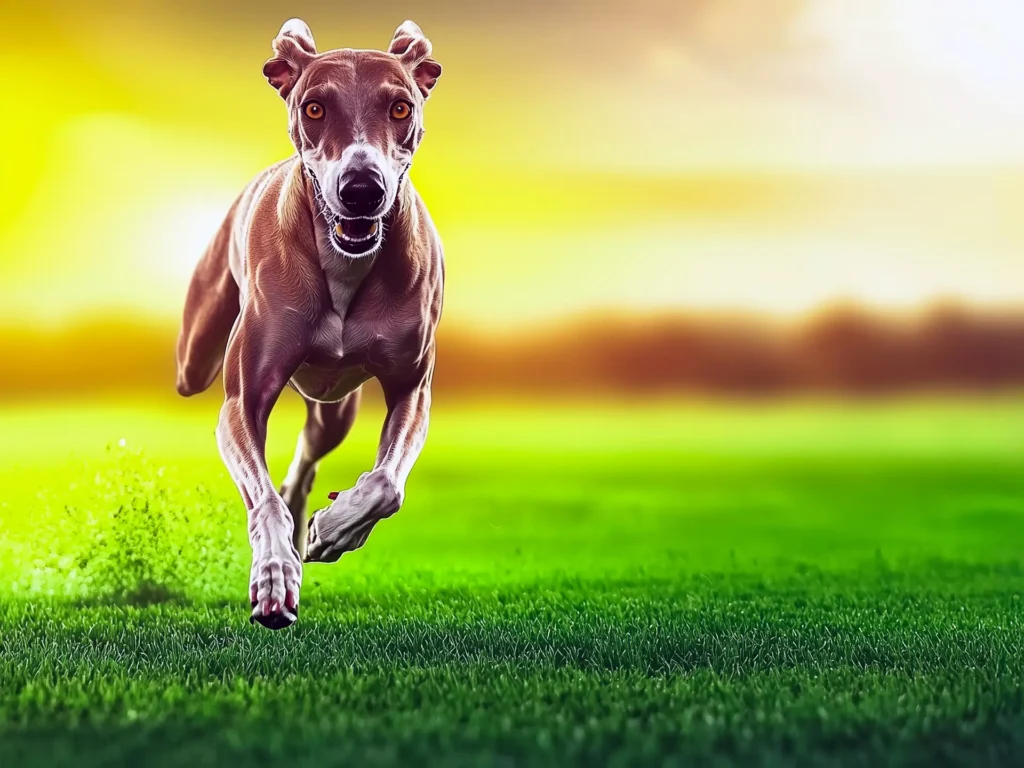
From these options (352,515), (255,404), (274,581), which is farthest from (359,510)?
(255,404)

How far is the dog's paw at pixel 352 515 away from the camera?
547cm

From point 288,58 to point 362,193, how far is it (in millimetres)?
1018

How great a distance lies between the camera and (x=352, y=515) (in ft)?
17.9

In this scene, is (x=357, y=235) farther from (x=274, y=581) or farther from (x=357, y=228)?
(x=274, y=581)

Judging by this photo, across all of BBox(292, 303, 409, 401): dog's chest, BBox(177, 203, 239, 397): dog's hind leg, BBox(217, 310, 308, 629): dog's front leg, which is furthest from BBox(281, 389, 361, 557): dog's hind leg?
BBox(217, 310, 308, 629): dog's front leg

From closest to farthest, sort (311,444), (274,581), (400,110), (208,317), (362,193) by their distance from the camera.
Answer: (274,581), (362,193), (400,110), (208,317), (311,444)

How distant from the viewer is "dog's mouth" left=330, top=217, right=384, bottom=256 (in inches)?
215

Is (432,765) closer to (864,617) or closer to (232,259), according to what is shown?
(232,259)

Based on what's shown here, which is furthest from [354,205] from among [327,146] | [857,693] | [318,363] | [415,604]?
[415,604]

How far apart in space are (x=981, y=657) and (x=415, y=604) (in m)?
3.63

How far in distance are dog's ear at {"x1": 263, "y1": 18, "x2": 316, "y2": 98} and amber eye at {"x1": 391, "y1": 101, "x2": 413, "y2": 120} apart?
546 mm

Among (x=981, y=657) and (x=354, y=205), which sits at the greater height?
(x=354, y=205)

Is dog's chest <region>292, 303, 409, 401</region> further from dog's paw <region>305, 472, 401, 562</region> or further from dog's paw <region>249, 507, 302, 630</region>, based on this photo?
dog's paw <region>249, 507, 302, 630</region>

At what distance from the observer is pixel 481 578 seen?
940 cm
